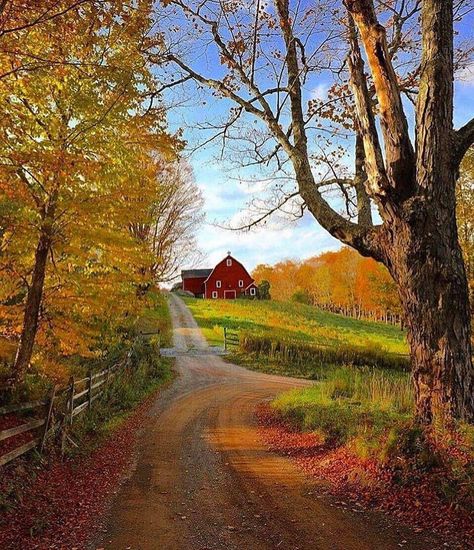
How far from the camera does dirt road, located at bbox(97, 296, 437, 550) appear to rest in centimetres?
492

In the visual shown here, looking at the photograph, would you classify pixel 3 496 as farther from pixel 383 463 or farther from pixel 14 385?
pixel 383 463

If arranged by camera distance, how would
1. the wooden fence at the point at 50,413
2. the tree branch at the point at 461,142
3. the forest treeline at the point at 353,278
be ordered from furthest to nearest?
the forest treeline at the point at 353,278 → the wooden fence at the point at 50,413 → the tree branch at the point at 461,142

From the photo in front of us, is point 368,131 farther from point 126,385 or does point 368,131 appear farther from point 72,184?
point 126,385

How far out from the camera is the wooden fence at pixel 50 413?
7.15 m

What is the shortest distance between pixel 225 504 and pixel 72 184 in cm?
630

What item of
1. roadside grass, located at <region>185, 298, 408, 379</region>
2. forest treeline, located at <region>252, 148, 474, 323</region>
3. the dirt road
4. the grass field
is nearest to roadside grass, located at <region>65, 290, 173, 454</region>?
the dirt road

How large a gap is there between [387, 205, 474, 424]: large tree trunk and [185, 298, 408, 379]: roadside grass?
17593 mm

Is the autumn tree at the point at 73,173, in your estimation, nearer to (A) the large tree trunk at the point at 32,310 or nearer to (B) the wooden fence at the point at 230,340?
(A) the large tree trunk at the point at 32,310

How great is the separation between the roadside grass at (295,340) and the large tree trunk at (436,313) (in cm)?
1759

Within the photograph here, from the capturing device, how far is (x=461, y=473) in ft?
17.4

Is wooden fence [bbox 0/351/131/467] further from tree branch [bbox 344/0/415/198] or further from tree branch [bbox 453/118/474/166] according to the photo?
tree branch [bbox 453/118/474/166]

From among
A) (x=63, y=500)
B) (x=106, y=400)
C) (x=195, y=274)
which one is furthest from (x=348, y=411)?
(x=195, y=274)

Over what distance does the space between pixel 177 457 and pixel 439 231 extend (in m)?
6.53

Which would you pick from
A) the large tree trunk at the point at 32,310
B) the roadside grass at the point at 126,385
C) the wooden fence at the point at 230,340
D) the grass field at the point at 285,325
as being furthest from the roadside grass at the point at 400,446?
the grass field at the point at 285,325
